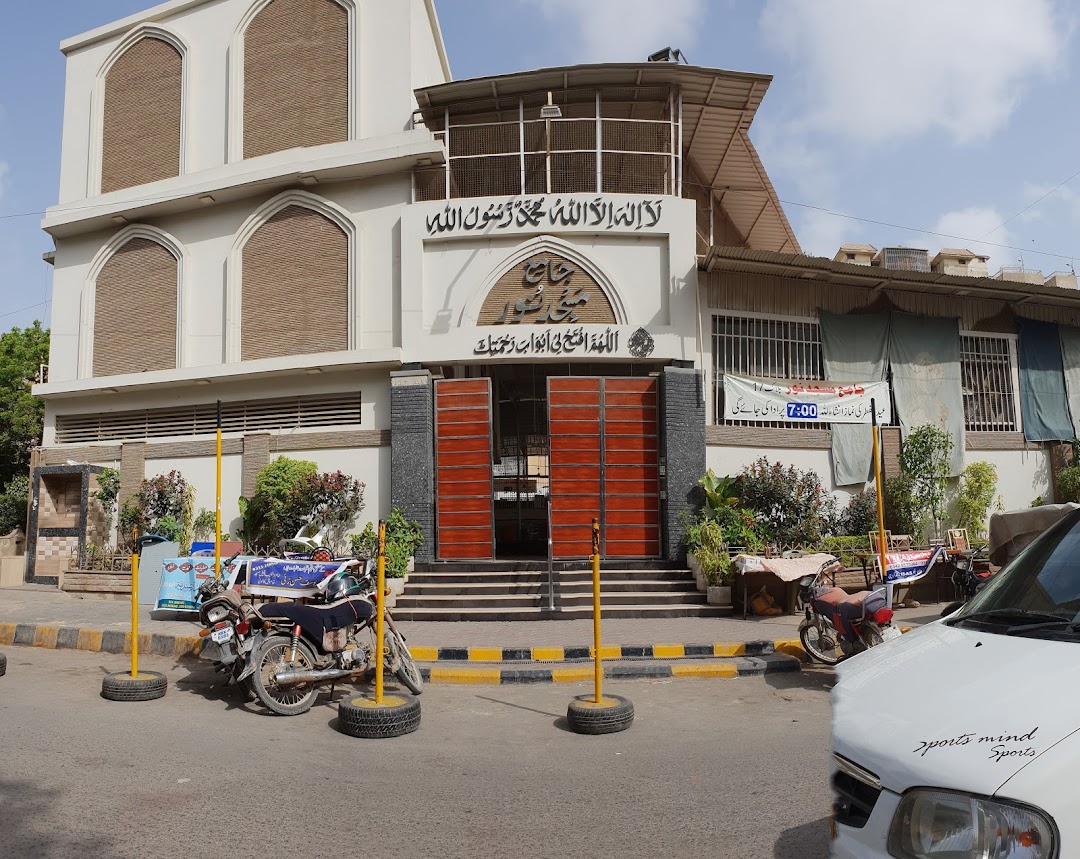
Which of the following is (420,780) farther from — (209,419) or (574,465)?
(209,419)

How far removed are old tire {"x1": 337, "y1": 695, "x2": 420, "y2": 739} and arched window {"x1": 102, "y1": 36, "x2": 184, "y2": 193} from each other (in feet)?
49.0

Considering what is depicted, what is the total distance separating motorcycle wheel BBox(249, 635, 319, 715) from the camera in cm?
714

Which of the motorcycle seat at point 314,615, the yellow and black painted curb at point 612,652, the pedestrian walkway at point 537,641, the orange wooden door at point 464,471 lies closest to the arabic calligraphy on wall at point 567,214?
the orange wooden door at point 464,471

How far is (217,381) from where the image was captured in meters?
16.4

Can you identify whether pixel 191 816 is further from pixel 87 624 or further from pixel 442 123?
pixel 442 123

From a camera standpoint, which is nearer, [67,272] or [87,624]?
[87,624]

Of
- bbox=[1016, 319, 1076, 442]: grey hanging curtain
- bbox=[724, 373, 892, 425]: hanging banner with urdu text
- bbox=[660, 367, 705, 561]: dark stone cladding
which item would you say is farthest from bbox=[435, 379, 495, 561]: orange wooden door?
bbox=[1016, 319, 1076, 442]: grey hanging curtain

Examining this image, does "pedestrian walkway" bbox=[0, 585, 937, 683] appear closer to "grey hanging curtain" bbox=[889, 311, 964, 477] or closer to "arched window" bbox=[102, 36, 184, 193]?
"grey hanging curtain" bbox=[889, 311, 964, 477]

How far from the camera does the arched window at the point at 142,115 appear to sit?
58.1 ft

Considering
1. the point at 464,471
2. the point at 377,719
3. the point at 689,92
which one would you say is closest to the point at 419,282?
the point at 464,471

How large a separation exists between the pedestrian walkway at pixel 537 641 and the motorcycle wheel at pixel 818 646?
0.29 metres

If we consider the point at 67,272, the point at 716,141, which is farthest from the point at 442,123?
the point at 67,272

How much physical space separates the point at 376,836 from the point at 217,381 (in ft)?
45.0

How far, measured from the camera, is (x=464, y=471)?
14.5 metres
